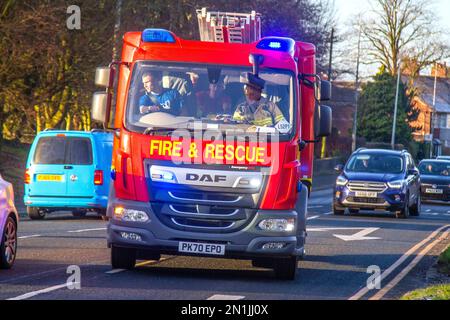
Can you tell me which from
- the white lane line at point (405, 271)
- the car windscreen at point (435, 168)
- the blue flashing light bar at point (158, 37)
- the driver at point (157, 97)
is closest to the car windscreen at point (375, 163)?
the white lane line at point (405, 271)

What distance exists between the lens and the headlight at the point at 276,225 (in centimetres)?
1289

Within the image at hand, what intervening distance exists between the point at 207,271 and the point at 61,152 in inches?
412

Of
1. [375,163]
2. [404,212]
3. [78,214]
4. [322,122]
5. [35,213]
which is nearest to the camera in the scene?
[322,122]

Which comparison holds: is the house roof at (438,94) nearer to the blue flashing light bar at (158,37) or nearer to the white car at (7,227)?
the blue flashing light bar at (158,37)

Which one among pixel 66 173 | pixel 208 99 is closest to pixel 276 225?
pixel 208 99

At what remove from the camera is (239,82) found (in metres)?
13.5

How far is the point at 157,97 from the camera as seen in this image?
44.0 ft

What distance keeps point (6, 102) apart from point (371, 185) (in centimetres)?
1223

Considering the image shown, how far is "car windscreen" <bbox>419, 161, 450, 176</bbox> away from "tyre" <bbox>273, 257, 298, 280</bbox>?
2864 centimetres

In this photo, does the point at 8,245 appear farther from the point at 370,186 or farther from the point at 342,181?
the point at 342,181

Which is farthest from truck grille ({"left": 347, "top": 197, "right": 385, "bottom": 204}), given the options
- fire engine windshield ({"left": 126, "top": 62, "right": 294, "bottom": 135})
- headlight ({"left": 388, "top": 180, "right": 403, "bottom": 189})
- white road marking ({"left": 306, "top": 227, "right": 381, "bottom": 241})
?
fire engine windshield ({"left": 126, "top": 62, "right": 294, "bottom": 135})

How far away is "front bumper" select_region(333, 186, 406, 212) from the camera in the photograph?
2861 centimetres

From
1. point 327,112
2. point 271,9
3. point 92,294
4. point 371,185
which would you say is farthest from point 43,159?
point 271,9

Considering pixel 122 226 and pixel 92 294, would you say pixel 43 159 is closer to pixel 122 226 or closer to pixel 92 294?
pixel 122 226
